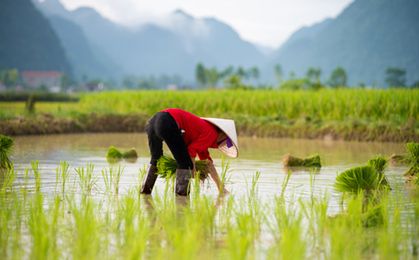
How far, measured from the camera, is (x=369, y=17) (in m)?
162

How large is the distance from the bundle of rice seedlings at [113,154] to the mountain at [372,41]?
11651cm

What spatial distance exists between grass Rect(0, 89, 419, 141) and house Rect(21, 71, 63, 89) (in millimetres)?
98484

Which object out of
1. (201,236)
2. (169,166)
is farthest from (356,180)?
(201,236)

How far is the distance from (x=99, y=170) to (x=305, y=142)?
7167 mm

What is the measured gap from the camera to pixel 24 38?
11856 cm

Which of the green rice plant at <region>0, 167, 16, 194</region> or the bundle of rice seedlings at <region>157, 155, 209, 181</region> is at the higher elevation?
the bundle of rice seedlings at <region>157, 155, 209, 181</region>

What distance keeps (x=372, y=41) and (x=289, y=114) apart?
471ft

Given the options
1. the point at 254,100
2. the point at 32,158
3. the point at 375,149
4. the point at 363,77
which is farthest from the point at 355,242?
the point at 363,77

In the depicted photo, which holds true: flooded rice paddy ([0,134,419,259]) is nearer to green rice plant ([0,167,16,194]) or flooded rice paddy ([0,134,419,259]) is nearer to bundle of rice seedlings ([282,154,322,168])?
green rice plant ([0,167,16,194])

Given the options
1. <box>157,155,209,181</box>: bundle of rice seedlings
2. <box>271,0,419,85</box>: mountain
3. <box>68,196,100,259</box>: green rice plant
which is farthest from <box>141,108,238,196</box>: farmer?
<box>271,0,419,85</box>: mountain

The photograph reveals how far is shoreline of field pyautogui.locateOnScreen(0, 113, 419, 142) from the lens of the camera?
15195mm

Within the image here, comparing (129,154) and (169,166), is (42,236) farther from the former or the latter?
(129,154)

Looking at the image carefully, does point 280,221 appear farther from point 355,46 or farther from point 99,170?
point 355,46

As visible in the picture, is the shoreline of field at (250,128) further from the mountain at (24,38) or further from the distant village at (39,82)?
the mountain at (24,38)
